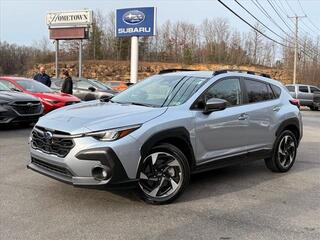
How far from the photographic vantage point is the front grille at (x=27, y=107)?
11727 millimetres

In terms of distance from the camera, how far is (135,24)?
88.3 ft

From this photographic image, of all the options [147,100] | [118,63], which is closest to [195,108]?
[147,100]

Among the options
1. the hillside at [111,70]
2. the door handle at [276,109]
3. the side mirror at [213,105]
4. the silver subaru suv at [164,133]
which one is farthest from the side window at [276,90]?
the hillside at [111,70]

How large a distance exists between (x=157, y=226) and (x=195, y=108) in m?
1.80

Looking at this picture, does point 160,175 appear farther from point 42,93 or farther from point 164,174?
point 42,93

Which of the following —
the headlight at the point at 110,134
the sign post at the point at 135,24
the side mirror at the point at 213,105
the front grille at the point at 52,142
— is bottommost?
the front grille at the point at 52,142

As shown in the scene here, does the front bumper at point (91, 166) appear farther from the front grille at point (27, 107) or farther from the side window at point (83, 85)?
the side window at point (83, 85)

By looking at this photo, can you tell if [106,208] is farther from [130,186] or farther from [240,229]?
[240,229]

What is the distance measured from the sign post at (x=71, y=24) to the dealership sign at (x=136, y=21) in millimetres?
7151

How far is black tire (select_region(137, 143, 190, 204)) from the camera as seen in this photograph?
17.6 feet

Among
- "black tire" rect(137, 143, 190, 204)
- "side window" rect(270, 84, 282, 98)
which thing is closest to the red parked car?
"side window" rect(270, 84, 282, 98)

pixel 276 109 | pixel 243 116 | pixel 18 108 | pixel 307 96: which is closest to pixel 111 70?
pixel 307 96

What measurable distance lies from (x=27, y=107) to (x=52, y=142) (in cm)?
715

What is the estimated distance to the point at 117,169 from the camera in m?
4.97
